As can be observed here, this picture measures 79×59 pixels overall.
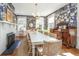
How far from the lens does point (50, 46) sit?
84.4 inches

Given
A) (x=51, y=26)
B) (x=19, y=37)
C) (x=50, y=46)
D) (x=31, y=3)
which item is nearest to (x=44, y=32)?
(x=51, y=26)

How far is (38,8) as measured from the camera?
1.86 m

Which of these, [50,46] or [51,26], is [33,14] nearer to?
[51,26]

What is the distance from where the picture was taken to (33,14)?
6.23 feet

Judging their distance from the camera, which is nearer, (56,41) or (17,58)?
(17,58)

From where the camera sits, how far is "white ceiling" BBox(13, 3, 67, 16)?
177 centimetres

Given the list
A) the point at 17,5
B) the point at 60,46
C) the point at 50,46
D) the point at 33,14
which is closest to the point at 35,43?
the point at 50,46

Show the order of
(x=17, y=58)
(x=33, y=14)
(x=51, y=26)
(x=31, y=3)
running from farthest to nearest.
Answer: (x=51, y=26)
(x=33, y=14)
(x=31, y=3)
(x=17, y=58)

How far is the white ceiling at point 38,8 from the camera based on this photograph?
1772 millimetres

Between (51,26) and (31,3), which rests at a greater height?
(31,3)

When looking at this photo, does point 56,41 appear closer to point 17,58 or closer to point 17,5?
point 17,58

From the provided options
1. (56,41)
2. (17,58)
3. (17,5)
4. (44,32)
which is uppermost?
(17,5)

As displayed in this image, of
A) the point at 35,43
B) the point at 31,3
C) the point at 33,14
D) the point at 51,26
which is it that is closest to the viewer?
the point at 31,3

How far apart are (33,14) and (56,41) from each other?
2.16 ft
